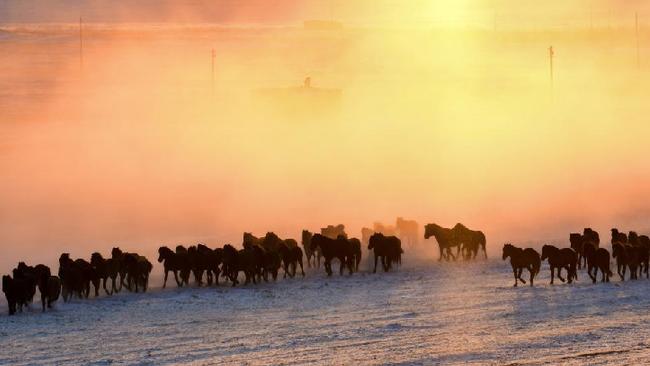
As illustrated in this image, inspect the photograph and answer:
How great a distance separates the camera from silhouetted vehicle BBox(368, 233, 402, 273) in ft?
119

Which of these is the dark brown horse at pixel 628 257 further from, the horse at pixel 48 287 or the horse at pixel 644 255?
the horse at pixel 48 287

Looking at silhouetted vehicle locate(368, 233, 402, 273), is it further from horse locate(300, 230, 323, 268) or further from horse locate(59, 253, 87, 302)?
horse locate(59, 253, 87, 302)

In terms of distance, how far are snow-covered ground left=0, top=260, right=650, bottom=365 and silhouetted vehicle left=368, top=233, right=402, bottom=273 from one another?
1.02 meters

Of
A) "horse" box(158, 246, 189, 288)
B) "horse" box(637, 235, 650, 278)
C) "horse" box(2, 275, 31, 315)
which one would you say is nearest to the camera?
"horse" box(2, 275, 31, 315)

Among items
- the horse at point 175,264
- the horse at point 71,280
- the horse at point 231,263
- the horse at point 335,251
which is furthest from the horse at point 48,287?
the horse at point 335,251

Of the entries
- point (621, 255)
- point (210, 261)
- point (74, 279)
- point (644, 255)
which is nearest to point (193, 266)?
point (210, 261)

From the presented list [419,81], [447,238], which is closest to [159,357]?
[447,238]

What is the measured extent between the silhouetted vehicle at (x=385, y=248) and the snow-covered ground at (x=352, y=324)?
1020 mm

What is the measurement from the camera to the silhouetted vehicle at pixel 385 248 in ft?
119

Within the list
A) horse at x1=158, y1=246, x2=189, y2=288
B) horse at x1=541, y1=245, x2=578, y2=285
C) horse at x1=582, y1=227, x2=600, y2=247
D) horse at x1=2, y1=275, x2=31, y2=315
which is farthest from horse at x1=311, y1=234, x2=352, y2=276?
horse at x1=2, y1=275, x2=31, y2=315

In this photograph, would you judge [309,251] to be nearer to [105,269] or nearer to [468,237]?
[468,237]

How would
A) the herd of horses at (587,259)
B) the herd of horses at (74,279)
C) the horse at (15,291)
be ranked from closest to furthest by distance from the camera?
the horse at (15,291) < the herd of horses at (74,279) < the herd of horses at (587,259)

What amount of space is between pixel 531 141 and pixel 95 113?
3276 cm

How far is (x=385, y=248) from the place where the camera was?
36.2 meters
